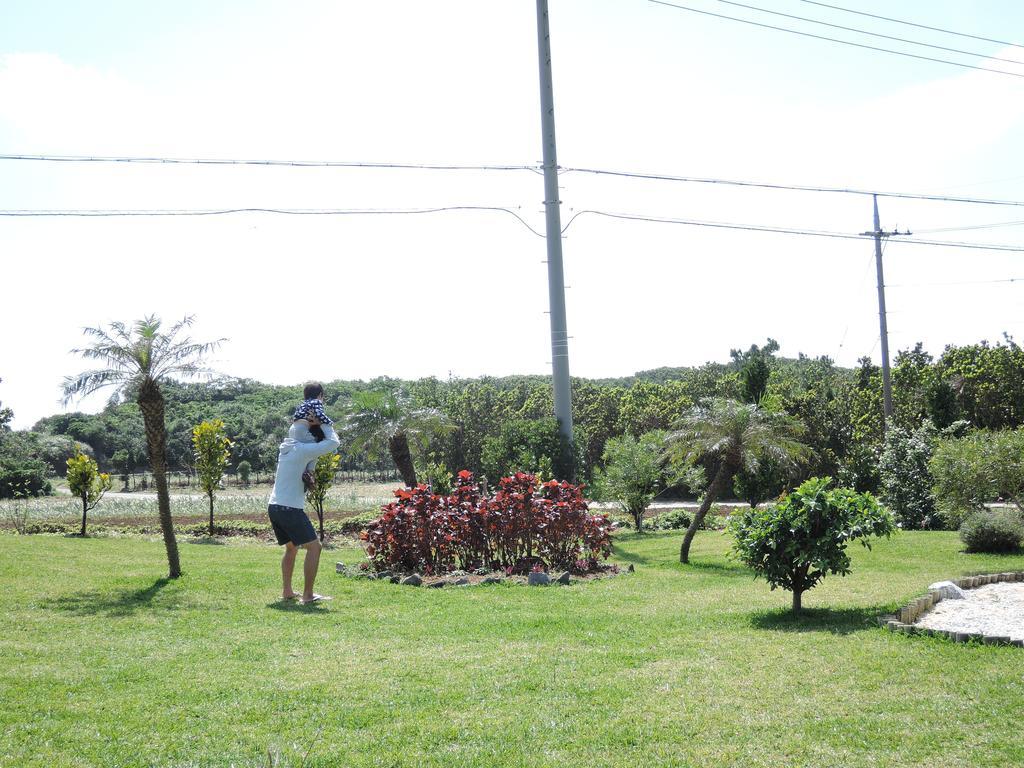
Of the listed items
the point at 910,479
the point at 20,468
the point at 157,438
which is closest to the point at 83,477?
the point at 157,438

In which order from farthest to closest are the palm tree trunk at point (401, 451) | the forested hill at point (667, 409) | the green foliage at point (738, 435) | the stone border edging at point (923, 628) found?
the forested hill at point (667, 409) → the palm tree trunk at point (401, 451) → the green foliage at point (738, 435) → the stone border edging at point (923, 628)

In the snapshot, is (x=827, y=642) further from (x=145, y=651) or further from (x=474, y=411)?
(x=474, y=411)

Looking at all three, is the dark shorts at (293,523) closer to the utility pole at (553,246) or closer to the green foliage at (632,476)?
the utility pole at (553,246)

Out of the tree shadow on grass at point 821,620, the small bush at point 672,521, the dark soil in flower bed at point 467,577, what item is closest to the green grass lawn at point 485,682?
the tree shadow on grass at point 821,620

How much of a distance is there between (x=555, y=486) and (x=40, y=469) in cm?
4264

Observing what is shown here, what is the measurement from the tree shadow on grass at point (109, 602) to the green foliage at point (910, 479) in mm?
17649

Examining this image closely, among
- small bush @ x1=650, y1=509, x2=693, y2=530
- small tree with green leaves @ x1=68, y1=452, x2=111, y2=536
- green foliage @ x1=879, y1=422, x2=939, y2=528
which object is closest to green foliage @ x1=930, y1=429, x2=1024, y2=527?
green foliage @ x1=879, y1=422, x2=939, y2=528

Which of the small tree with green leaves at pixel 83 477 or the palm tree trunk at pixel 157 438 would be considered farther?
the small tree with green leaves at pixel 83 477

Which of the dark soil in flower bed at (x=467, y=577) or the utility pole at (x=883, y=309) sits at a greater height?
the utility pole at (x=883, y=309)

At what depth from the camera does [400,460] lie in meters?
22.3

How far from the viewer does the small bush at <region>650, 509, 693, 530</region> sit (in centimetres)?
2522

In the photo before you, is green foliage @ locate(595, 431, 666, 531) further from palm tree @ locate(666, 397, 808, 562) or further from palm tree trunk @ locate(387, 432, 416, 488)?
palm tree @ locate(666, 397, 808, 562)

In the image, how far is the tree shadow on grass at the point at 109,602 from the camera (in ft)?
28.2

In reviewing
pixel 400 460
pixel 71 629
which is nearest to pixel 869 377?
pixel 400 460
